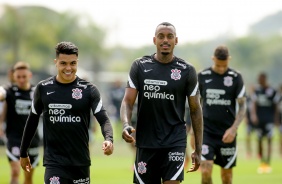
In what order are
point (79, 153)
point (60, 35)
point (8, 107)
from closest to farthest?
point (79, 153) → point (8, 107) → point (60, 35)

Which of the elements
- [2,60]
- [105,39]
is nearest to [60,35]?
[2,60]

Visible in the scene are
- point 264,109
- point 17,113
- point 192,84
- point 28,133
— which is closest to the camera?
point 28,133

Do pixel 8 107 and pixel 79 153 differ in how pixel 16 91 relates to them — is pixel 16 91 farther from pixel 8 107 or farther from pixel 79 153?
pixel 79 153

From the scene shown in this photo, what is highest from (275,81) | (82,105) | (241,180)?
(275,81)

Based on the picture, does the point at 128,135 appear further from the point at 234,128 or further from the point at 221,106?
the point at 221,106

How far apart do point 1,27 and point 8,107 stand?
60359 millimetres

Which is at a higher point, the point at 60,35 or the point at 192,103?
the point at 60,35

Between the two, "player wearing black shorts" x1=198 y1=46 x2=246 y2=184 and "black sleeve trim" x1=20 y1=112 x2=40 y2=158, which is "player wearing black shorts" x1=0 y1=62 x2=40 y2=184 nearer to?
"player wearing black shorts" x1=198 y1=46 x2=246 y2=184

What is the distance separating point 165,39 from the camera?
10.0 m

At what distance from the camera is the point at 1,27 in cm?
7356

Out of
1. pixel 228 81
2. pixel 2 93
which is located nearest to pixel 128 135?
pixel 228 81

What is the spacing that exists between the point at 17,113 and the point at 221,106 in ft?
12.7

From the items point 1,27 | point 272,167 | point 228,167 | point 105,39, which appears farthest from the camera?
point 105,39

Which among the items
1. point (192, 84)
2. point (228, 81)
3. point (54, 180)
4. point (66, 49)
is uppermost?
point (66, 49)
